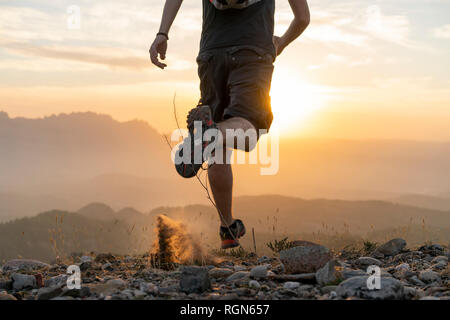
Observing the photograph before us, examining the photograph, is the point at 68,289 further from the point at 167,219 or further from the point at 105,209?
the point at 105,209

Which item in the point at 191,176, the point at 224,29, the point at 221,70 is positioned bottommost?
the point at 191,176

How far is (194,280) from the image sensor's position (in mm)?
3539

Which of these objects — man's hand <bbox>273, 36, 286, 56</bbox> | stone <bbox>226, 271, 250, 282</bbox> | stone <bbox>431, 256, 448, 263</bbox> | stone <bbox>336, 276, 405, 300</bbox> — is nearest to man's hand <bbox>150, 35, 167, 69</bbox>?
man's hand <bbox>273, 36, 286, 56</bbox>

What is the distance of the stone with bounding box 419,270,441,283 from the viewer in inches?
161

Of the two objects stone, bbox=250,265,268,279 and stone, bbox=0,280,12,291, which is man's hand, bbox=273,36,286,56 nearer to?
stone, bbox=250,265,268,279

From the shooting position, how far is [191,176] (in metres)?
4.41

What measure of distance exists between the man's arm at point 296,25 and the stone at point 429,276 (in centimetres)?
287

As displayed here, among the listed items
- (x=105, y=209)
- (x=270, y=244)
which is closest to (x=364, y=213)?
(x=270, y=244)

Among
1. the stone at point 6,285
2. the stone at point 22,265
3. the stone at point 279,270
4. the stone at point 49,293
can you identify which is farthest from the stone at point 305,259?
the stone at point 22,265

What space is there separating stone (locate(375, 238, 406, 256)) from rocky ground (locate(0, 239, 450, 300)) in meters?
0.20

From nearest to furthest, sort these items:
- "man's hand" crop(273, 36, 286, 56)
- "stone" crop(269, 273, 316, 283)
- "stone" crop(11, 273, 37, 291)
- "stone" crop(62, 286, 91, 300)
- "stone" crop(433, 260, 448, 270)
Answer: "stone" crop(62, 286, 91, 300)
"stone" crop(269, 273, 316, 283)
"stone" crop(11, 273, 37, 291)
"stone" crop(433, 260, 448, 270)
"man's hand" crop(273, 36, 286, 56)

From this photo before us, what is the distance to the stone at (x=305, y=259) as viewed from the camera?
13.2 ft
